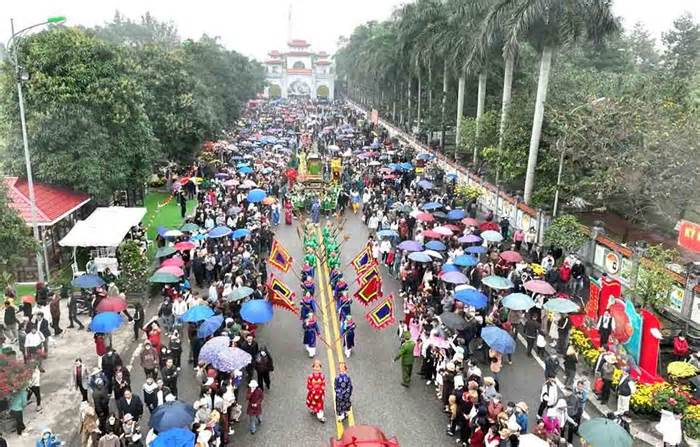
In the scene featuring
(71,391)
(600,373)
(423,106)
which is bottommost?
(71,391)

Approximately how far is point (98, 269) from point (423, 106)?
132 feet

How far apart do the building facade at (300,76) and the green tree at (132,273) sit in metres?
115

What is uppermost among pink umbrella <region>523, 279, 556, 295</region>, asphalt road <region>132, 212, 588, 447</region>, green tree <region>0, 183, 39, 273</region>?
green tree <region>0, 183, 39, 273</region>

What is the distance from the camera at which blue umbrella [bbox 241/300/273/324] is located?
12.9 metres

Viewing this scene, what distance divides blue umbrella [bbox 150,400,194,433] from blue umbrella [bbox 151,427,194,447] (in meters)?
0.48

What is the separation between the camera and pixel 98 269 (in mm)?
18562

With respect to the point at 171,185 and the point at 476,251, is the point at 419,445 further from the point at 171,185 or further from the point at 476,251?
the point at 171,185

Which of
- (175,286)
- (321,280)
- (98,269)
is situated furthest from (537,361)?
(98,269)

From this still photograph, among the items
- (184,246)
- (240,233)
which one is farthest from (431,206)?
(184,246)

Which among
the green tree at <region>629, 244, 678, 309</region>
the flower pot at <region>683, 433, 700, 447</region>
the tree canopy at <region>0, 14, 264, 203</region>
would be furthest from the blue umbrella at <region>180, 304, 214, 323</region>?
the tree canopy at <region>0, 14, 264, 203</region>

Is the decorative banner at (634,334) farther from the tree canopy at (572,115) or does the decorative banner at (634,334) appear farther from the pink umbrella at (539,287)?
the tree canopy at (572,115)

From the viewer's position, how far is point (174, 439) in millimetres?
8484

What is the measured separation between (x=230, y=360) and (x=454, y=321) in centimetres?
506

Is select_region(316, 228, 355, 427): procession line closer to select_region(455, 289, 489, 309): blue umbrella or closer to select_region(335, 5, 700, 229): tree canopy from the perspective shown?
select_region(455, 289, 489, 309): blue umbrella
